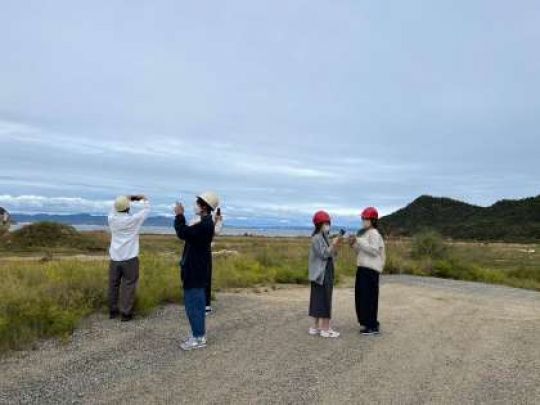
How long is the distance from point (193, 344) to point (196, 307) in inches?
20.6

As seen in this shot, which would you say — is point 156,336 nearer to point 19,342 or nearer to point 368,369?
point 19,342

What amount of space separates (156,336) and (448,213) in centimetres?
13279

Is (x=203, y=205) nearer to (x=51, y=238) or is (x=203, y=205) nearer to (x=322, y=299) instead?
(x=322, y=299)

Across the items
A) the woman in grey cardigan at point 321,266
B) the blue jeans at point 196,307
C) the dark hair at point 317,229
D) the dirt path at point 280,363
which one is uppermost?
the dark hair at point 317,229

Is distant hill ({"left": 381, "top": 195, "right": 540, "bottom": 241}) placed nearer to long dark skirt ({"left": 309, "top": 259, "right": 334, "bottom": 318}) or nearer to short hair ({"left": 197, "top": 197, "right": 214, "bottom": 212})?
long dark skirt ({"left": 309, "top": 259, "right": 334, "bottom": 318})

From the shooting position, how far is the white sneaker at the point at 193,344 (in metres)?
9.25

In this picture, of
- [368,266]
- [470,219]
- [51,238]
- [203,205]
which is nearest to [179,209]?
[203,205]

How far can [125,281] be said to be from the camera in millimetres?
11180

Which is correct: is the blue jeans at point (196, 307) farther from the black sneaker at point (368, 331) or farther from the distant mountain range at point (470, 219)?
the distant mountain range at point (470, 219)

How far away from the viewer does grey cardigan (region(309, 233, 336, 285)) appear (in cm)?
1010

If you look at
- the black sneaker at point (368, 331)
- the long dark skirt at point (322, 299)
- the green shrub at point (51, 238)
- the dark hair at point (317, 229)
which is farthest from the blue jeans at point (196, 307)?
the green shrub at point (51, 238)

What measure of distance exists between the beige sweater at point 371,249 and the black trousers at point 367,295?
11 centimetres

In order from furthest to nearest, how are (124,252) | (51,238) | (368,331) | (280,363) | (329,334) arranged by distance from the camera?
1. (51,238)
2. (124,252)
3. (368,331)
4. (329,334)
5. (280,363)

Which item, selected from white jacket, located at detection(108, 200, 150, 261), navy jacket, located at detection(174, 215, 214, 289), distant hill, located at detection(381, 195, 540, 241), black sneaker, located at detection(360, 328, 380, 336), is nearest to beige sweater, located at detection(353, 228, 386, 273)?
black sneaker, located at detection(360, 328, 380, 336)
